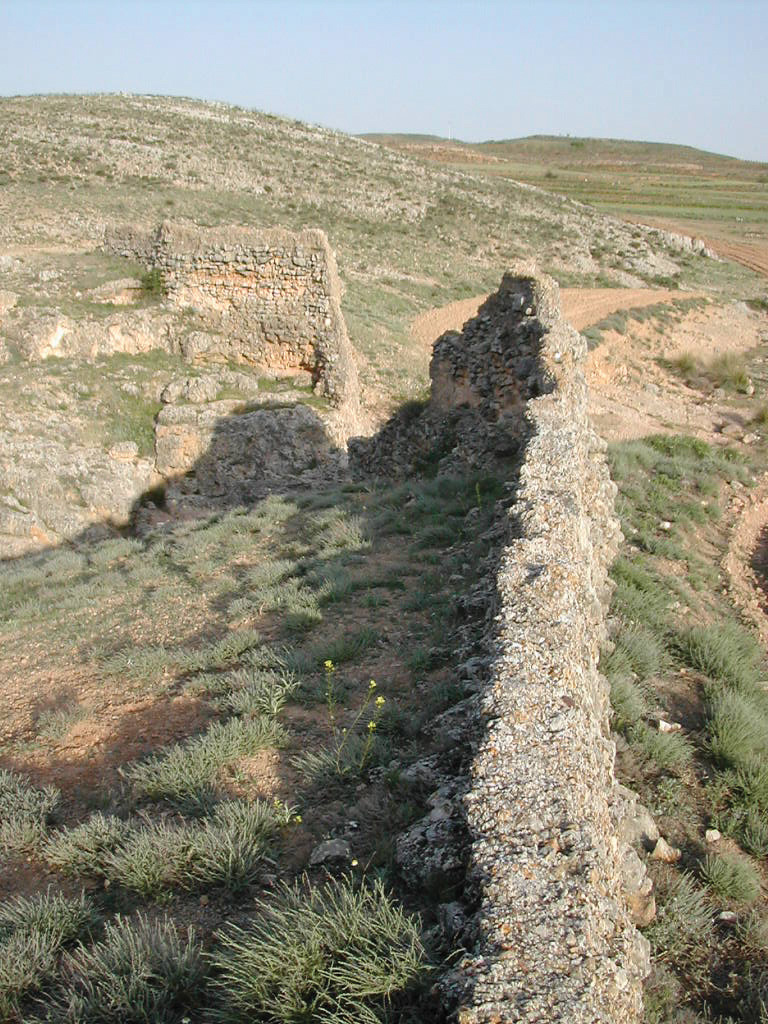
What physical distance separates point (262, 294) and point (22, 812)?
486 inches

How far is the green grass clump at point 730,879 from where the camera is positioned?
14.2ft

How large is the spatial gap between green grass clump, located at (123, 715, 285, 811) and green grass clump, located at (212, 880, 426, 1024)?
147 cm

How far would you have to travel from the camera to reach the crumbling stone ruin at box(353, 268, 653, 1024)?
240 cm

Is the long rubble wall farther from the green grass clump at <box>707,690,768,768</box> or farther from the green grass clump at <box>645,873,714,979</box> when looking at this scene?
the green grass clump at <box>707,690,768,768</box>

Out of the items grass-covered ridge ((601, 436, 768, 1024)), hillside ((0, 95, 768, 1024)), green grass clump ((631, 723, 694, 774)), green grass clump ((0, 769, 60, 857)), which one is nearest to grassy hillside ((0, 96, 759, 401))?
hillside ((0, 95, 768, 1024))

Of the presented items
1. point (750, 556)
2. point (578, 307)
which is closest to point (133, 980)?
point (750, 556)

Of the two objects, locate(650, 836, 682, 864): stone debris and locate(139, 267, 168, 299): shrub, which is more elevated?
locate(139, 267, 168, 299): shrub

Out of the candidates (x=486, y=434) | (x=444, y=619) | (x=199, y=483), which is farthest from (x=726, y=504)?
(x=199, y=483)

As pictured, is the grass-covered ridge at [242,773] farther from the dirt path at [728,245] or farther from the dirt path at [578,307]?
the dirt path at [728,245]

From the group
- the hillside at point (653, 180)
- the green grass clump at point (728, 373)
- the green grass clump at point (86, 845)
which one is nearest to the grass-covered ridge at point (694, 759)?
the green grass clump at point (86, 845)

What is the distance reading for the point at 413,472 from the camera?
469 inches

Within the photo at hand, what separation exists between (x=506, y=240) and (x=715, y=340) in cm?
1647

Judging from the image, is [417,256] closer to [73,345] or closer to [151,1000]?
[73,345]

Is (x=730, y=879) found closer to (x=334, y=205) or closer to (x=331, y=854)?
(x=331, y=854)
